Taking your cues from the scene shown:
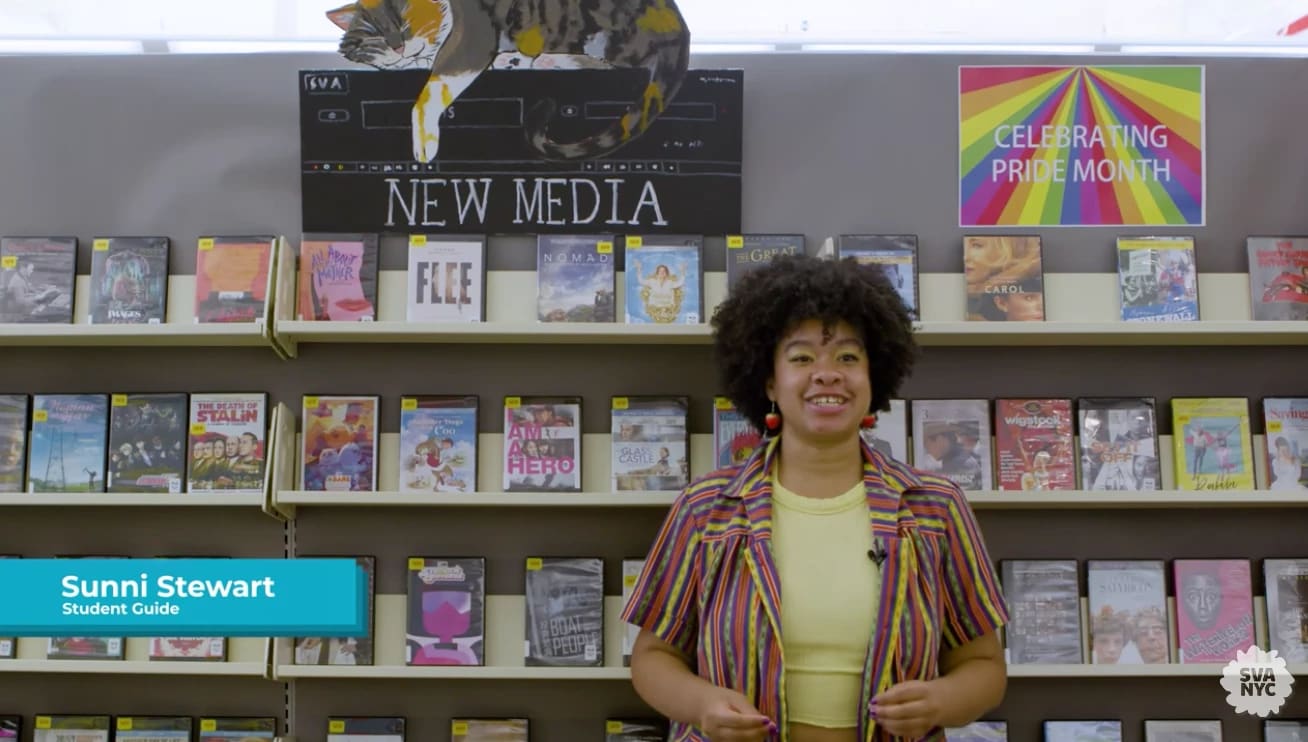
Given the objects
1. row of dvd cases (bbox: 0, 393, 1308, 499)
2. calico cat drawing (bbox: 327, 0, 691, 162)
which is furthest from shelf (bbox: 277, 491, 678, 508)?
calico cat drawing (bbox: 327, 0, 691, 162)

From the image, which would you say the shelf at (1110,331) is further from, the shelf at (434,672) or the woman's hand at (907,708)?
the shelf at (434,672)

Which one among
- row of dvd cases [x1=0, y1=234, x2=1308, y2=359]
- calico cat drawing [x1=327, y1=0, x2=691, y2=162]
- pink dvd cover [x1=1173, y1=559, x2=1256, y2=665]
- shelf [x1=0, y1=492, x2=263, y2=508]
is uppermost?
calico cat drawing [x1=327, y1=0, x2=691, y2=162]

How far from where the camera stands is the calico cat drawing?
127 inches

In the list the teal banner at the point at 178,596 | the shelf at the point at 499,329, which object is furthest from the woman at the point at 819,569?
the teal banner at the point at 178,596

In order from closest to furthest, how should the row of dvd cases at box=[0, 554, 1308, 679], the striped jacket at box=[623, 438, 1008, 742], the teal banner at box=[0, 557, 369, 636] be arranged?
the striped jacket at box=[623, 438, 1008, 742], the teal banner at box=[0, 557, 369, 636], the row of dvd cases at box=[0, 554, 1308, 679]

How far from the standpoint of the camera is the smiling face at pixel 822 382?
2338 mm

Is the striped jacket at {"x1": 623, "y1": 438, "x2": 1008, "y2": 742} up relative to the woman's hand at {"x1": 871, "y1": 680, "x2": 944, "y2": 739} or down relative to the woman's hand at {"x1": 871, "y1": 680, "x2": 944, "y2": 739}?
up

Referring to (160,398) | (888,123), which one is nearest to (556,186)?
(888,123)

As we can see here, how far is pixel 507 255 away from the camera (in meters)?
3.22

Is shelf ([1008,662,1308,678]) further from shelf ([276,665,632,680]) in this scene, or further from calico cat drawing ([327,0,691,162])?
calico cat drawing ([327,0,691,162])

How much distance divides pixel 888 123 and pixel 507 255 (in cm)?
118

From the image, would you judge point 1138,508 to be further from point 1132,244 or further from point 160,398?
point 160,398

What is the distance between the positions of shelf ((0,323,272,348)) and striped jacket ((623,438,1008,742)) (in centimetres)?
133

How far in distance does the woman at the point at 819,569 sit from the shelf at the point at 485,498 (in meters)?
0.48
